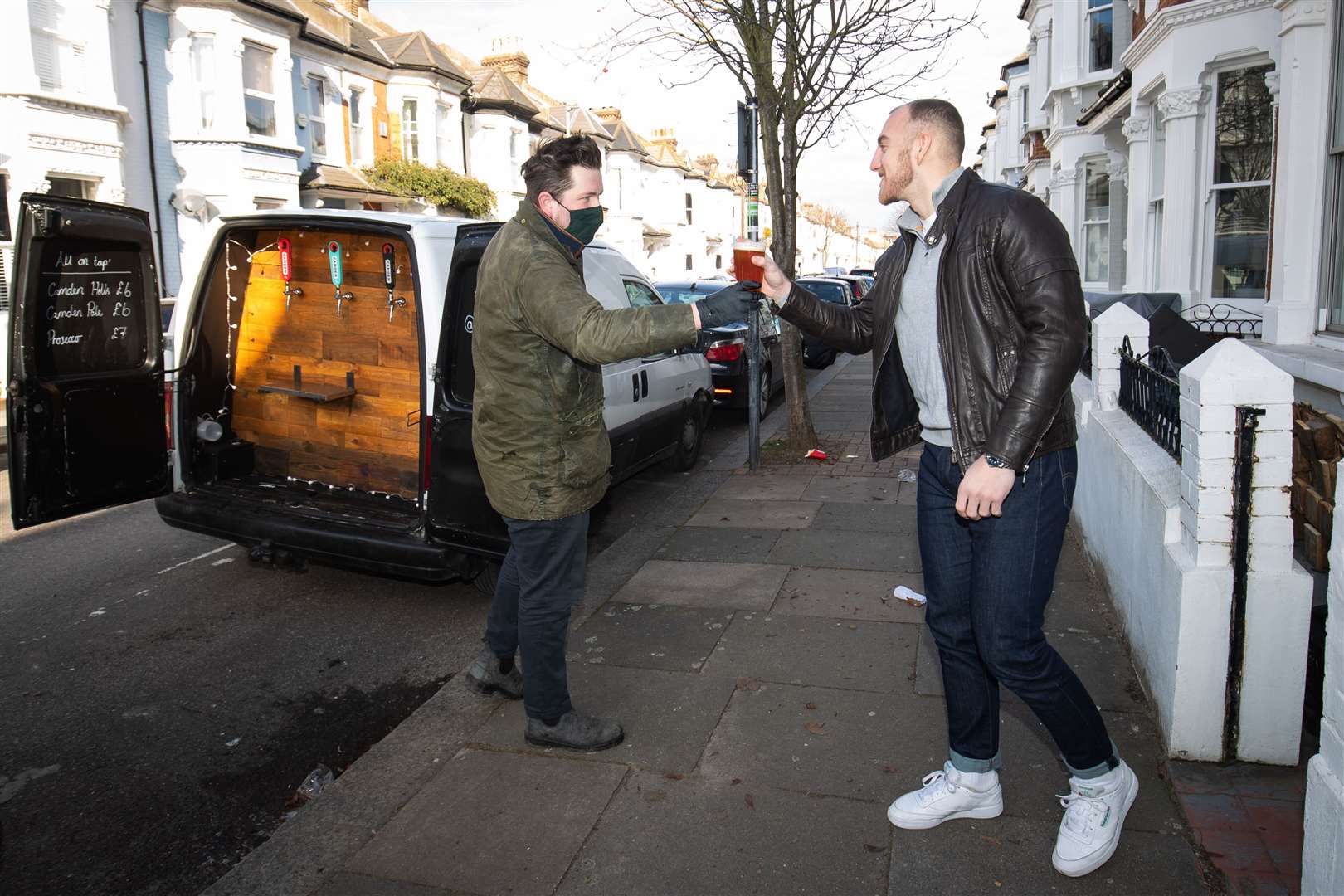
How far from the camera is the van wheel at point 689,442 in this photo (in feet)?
28.6

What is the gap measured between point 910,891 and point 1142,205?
1177 cm

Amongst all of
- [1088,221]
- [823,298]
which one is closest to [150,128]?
[823,298]

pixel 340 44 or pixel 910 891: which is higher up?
pixel 340 44

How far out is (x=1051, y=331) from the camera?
2596mm

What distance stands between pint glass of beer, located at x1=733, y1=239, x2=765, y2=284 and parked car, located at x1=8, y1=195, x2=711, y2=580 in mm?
1936

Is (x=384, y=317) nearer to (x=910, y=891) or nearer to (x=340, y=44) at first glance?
(x=910, y=891)

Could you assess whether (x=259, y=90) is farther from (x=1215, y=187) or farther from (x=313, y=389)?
(x=1215, y=187)

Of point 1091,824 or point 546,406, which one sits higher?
point 546,406

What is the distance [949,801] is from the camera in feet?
10.0

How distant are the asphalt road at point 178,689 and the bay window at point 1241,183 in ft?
24.7

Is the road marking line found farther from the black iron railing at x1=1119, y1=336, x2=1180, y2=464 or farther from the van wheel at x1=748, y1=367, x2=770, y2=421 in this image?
the van wheel at x1=748, y1=367, x2=770, y2=421

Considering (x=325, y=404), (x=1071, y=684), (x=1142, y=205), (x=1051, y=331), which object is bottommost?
(x=1071, y=684)

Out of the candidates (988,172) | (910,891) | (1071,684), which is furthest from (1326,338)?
(988,172)

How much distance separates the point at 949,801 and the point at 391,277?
12.5 feet
